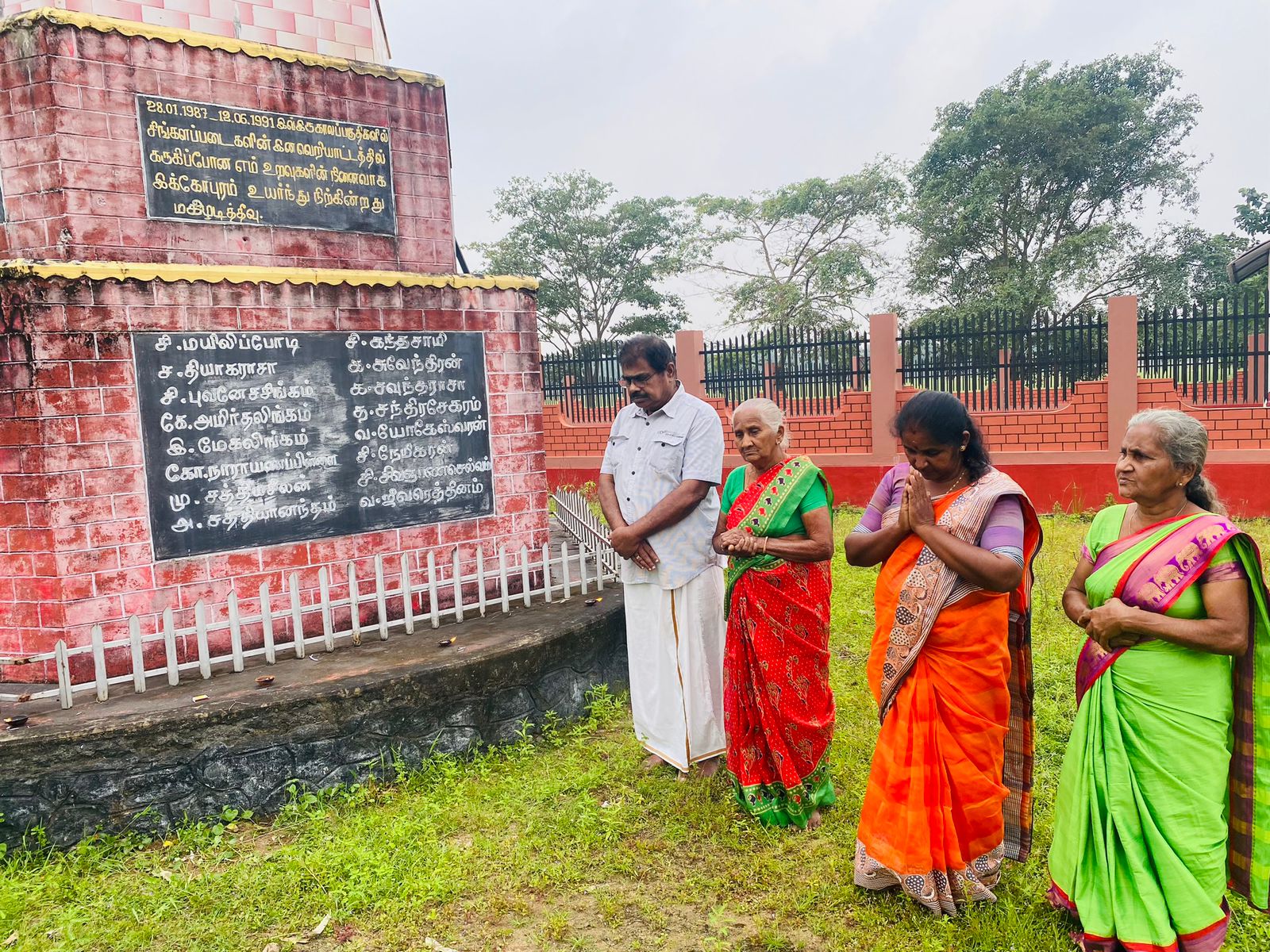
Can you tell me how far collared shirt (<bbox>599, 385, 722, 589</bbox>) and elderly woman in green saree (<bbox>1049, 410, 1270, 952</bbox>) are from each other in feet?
5.38

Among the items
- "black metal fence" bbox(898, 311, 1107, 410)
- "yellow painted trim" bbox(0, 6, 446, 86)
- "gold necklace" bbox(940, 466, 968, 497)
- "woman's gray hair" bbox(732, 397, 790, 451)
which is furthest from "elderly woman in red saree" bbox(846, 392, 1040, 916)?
"black metal fence" bbox(898, 311, 1107, 410)

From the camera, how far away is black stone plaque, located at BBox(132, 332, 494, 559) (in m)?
4.00

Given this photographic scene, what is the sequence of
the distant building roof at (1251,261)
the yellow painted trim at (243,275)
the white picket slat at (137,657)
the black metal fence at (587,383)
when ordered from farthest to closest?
1. the black metal fence at (587,383)
2. the distant building roof at (1251,261)
3. the yellow painted trim at (243,275)
4. the white picket slat at (137,657)

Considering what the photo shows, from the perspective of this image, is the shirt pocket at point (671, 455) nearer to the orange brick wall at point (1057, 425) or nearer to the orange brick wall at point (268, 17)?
the orange brick wall at point (268, 17)

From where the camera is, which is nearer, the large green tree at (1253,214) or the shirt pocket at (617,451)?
the shirt pocket at (617,451)

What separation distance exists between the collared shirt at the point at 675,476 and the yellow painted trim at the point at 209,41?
2593 mm

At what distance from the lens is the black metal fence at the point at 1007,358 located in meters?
9.35

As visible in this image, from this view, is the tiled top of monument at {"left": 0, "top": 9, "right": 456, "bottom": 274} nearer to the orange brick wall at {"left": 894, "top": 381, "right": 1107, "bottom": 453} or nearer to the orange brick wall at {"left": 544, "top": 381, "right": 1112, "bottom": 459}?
the orange brick wall at {"left": 544, "top": 381, "right": 1112, "bottom": 459}

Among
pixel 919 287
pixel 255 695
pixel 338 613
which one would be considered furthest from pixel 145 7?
pixel 919 287

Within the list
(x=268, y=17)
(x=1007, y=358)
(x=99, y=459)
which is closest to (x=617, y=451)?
(x=99, y=459)

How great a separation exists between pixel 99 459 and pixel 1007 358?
29.1 feet

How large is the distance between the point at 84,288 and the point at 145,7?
1.66m

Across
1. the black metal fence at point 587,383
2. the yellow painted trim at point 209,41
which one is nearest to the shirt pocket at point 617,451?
the yellow painted trim at point 209,41

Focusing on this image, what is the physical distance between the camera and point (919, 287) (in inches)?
803
